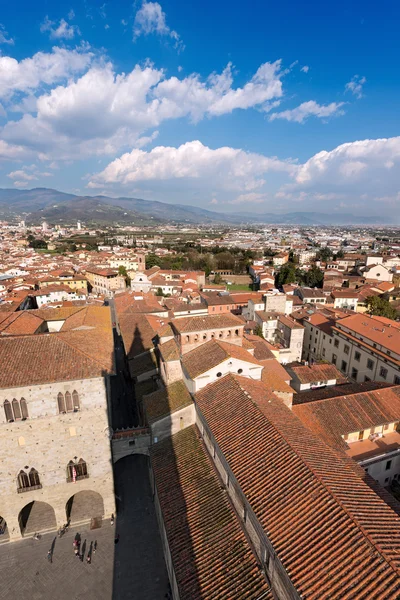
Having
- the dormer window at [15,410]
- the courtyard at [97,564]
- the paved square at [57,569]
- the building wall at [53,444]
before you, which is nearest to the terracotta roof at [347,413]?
the courtyard at [97,564]

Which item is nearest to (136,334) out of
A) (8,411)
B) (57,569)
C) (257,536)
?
(8,411)

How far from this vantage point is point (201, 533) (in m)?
14.2

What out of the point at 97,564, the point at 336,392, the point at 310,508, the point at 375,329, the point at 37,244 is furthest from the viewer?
the point at 37,244

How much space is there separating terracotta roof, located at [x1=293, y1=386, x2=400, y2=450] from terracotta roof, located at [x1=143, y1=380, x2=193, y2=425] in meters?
8.32

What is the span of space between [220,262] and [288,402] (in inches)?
4104

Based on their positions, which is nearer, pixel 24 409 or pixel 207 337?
pixel 24 409

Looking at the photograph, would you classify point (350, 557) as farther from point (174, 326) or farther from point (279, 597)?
point (174, 326)

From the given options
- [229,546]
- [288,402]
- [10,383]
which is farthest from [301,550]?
[10,383]

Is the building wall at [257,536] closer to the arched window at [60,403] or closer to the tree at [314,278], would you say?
the arched window at [60,403]

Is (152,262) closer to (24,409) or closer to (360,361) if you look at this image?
(360,361)

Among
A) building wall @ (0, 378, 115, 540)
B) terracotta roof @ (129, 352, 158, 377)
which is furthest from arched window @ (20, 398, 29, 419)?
terracotta roof @ (129, 352, 158, 377)

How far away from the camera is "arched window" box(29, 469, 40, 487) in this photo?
18897mm

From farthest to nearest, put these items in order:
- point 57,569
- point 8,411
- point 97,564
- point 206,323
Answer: point 206,323, point 97,564, point 57,569, point 8,411

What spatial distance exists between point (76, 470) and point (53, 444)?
8.50 ft
